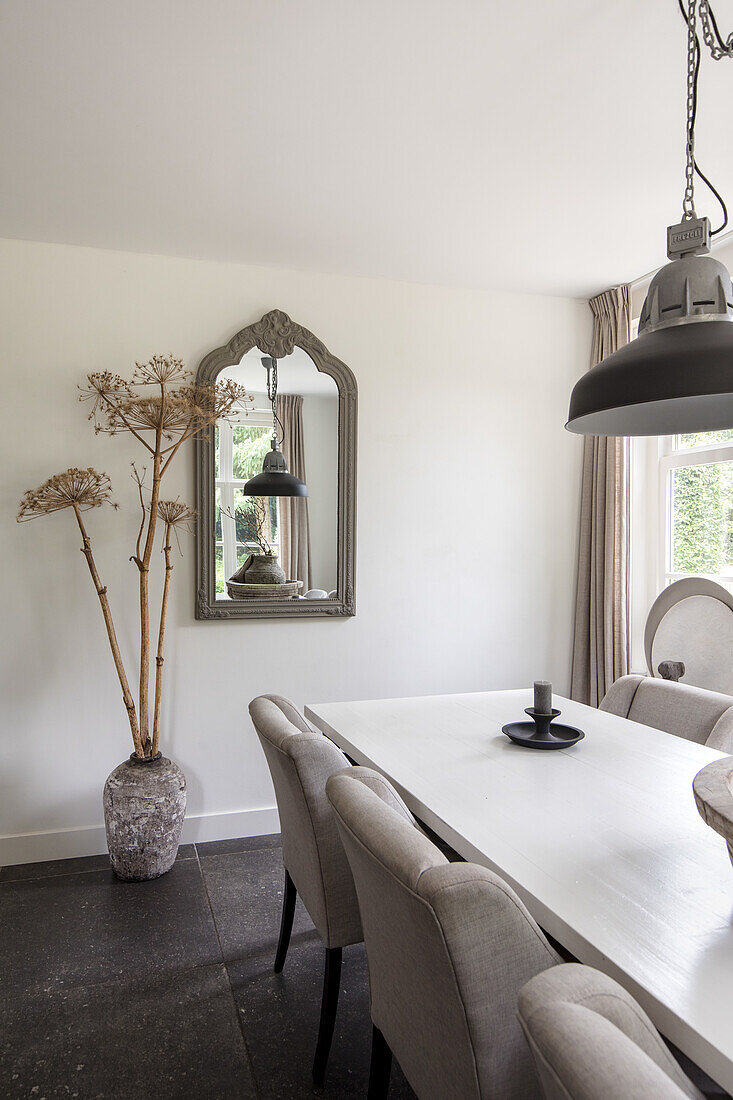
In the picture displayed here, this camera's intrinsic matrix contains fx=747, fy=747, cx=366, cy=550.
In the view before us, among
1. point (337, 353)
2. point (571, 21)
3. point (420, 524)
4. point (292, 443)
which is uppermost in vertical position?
point (571, 21)

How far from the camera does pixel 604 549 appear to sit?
11.9ft

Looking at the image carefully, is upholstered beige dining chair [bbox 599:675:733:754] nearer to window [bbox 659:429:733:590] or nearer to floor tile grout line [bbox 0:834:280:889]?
window [bbox 659:429:733:590]

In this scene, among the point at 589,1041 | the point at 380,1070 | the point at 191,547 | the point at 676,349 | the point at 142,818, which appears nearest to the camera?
the point at 589,1041

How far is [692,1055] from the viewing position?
91cm

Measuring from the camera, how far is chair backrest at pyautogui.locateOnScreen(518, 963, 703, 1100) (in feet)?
2.19

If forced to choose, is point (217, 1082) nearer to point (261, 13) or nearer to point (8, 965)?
point (8, 965)

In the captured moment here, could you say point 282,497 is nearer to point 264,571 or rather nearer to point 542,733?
point 264,571

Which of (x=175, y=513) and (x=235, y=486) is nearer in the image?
(x=175, y=513)

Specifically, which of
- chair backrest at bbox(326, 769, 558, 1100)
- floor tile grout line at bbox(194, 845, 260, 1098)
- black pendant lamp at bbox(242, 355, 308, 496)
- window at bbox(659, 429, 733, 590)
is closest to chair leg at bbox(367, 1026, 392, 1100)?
chair backrest at bbox(326, 769, 558, 1100)

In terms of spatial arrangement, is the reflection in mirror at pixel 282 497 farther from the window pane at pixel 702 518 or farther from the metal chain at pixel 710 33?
the metal chain at pixel 710 33

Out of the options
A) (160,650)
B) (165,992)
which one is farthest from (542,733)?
(160,650)

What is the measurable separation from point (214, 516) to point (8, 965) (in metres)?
Result: 1.77

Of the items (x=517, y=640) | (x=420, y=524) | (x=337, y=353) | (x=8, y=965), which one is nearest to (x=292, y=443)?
(x=337, y=353)

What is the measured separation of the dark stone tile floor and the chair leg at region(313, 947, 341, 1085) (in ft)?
0.19
